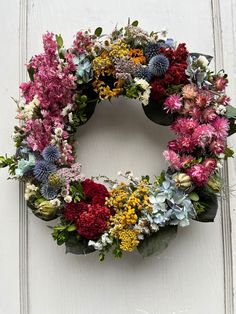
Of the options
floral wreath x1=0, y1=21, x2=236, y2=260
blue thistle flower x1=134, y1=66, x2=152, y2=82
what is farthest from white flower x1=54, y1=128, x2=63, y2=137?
blue thistle flower x1=134, y1=66, x2=152, y2=82

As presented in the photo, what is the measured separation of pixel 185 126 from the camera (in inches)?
46.5

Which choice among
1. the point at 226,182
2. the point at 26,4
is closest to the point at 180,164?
the point at 226,182

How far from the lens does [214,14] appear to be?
54.2 inches

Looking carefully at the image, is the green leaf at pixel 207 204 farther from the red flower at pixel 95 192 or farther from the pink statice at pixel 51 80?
the pink statice at pixel 51 80

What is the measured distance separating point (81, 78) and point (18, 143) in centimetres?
22

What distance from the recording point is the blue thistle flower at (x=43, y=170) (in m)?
1.19

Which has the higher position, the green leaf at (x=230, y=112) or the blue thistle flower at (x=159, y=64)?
the blue thistle flower at (x=159, y=64)

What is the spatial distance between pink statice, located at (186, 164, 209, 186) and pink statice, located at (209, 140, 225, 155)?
0.05 metres

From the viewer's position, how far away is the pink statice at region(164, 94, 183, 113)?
3.88 feet

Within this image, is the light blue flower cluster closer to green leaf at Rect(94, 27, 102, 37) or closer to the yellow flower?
the yellow flower

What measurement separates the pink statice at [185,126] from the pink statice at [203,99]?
4cm

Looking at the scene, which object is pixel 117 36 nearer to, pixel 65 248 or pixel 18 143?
pixel 18 143

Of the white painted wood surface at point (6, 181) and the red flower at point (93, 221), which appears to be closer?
the red flower at point (93, 221)

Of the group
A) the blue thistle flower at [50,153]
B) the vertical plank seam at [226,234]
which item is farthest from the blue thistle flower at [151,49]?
the blue thistle flower at [50,153]
